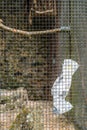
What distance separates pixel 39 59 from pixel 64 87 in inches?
46.1

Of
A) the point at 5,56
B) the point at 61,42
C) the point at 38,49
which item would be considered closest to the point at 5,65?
the point at 5,56

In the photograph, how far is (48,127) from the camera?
311 cm

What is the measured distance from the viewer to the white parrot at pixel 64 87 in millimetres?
2904

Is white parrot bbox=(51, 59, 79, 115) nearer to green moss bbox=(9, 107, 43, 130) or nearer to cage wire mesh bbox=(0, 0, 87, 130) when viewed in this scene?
cage wire mesh bbox=(0, 0, 87, 130)

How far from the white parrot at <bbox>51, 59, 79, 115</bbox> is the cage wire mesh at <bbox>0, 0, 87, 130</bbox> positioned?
5cm

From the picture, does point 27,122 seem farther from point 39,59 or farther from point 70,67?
point 39,59

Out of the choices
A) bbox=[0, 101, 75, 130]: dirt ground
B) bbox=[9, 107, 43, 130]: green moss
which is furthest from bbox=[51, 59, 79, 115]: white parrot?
bbox=[9, 107, 43, 130]: green moss

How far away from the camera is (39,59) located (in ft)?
13.4

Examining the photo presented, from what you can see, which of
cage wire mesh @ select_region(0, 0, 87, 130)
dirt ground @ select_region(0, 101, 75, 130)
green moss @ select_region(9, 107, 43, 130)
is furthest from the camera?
dirt ground @ select_region(0, 101, 75, 130)

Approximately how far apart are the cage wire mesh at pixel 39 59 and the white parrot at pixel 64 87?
0.05 meters

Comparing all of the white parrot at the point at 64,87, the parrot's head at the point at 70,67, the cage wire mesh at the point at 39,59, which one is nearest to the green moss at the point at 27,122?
the cage wire mesh at the point at 39,59

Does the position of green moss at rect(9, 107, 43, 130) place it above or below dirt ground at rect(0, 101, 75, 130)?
above

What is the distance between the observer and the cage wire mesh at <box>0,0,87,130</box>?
2.81m

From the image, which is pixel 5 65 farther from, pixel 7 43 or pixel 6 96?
pixel 6 96
